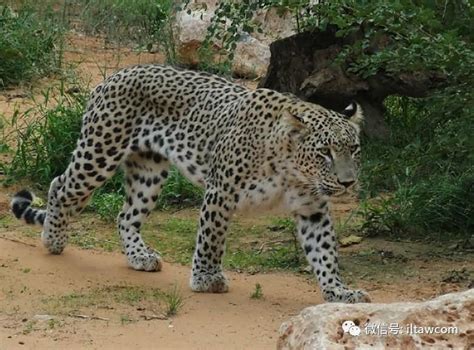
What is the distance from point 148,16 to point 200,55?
287cm

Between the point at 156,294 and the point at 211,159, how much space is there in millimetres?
1103

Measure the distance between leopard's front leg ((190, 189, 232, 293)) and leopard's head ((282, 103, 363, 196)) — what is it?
2.10ft

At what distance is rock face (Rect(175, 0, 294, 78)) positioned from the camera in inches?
589

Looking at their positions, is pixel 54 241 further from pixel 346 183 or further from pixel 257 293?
pixel 346 183

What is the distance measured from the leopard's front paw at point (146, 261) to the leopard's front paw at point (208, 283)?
622mm

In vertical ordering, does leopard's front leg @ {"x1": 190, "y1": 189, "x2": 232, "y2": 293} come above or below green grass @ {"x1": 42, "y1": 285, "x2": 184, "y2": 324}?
above

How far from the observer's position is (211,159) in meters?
8.95

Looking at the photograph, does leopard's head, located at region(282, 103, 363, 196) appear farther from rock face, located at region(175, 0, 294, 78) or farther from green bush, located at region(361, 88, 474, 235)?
rock face, located at region(175, 0, 294, 78)

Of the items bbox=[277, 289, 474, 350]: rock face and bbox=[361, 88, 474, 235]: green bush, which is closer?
bbox=[277, 289, 474, 350]: rock face

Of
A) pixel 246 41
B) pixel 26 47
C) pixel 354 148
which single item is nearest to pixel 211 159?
pixel 354 148

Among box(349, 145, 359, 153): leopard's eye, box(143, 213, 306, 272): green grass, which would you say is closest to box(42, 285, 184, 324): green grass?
box(143, 213, 306, 272): green grass

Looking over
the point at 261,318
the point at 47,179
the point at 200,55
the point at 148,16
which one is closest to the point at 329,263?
the point at 261,318

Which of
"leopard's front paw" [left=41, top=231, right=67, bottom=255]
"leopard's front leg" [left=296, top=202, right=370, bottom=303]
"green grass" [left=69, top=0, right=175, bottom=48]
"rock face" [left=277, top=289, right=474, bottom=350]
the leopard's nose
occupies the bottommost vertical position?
"leopard's front paw" [left=41, top=231, right=67, bottom=255]

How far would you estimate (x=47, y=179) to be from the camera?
37.7ft
